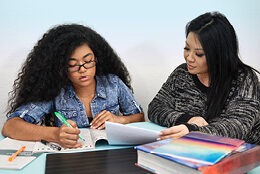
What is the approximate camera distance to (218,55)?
4.64 ft

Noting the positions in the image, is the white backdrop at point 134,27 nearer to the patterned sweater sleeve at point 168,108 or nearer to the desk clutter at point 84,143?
the patterned sweater sleeve at point 168,108

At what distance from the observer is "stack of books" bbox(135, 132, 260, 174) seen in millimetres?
663

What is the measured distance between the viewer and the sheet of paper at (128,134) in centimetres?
100

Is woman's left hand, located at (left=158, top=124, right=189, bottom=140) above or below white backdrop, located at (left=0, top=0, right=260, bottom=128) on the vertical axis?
below

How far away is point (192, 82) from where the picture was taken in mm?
1575

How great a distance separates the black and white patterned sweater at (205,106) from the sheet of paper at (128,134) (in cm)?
21

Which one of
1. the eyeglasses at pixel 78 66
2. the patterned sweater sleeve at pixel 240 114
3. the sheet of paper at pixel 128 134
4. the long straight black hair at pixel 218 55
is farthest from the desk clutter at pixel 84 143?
the long straight black hair at pixel 218 55

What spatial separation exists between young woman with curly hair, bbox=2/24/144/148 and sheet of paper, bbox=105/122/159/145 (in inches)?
12.1

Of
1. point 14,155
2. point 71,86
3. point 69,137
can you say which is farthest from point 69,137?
point 71,86

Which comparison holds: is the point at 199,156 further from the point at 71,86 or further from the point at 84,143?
the point at 71,86

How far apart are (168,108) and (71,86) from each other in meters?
0.56

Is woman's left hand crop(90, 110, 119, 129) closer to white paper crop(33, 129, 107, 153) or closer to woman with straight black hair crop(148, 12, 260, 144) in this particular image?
white paper crop(33, 129, 107, 153)

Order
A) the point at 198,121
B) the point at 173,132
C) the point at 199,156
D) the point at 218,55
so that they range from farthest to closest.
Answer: the point at 218,55
the point at 198,121
the point at 173,132
the point at 199,156

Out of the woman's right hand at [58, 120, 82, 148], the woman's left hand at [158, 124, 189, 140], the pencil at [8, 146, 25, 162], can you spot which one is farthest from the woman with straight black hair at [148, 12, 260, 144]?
the pencil at [8, 146, 25, 162]
